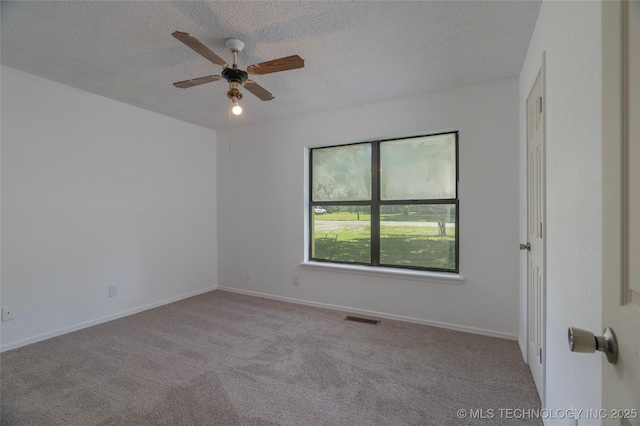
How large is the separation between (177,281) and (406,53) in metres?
3.95

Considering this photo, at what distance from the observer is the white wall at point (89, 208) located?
8.94ft

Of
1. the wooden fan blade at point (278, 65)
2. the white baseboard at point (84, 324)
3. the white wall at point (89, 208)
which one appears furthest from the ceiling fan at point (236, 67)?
the white baseboard at point (84, 324)

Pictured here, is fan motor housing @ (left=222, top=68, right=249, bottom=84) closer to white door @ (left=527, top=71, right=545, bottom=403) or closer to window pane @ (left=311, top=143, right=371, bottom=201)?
window pane @ (left=311, top=143, right=371, bottom=201)

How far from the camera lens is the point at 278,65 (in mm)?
2096

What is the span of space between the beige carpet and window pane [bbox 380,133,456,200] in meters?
1.47

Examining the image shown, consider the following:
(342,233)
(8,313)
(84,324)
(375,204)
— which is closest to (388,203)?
(375,204)

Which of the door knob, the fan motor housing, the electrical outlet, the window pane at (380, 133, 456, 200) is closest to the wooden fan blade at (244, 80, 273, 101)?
the fan motor housing

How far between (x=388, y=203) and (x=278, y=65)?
2070mm

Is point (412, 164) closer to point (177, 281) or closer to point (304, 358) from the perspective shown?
point (304, 358)

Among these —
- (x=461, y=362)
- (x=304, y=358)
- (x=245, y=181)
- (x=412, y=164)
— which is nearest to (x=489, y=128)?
(x=412, y=164)

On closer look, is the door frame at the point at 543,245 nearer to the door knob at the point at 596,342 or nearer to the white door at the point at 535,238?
the white door at the point at 535,238

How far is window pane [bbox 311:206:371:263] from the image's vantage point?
3.74m

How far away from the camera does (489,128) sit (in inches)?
115

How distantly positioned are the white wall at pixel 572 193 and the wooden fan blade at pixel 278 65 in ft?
4.74
